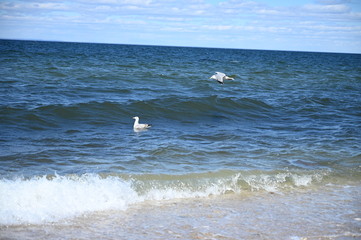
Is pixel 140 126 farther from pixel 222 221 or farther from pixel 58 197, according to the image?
pixel 222 221

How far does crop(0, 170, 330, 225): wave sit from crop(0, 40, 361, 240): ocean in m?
0.02

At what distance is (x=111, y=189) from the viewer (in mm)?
6504

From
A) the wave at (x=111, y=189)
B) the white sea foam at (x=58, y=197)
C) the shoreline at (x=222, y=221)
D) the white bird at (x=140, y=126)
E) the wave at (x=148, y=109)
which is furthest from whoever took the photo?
the wave at (x=148, y=109)

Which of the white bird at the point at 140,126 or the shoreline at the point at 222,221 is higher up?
the white bird at the point at 140,126

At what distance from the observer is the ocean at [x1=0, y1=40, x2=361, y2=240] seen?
17.7 ft

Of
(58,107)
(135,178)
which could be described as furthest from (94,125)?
(135,178)

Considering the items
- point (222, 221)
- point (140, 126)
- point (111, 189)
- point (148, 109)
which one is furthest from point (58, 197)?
point (148, 109)

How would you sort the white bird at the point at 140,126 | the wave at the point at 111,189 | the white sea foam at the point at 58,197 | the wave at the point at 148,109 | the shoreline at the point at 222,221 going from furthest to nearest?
the wave at the point at 148,109, the white bird at the point at 140,126, the wave at the point at 111,189, the white sea foam at the point at 58,197, the shoreline at the point at 222,221

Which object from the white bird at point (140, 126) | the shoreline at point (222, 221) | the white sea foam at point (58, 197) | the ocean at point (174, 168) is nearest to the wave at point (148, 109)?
the ocean at point (174, 168)

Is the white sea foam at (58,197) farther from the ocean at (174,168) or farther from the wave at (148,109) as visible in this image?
the wave at (148,109)

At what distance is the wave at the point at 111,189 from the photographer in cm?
568

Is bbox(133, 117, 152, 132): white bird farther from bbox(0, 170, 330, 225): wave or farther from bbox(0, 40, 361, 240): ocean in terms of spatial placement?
bbox(0, 170, 330, 225): wave

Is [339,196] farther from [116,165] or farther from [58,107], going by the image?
[58,107]

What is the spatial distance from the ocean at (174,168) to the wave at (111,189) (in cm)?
2
